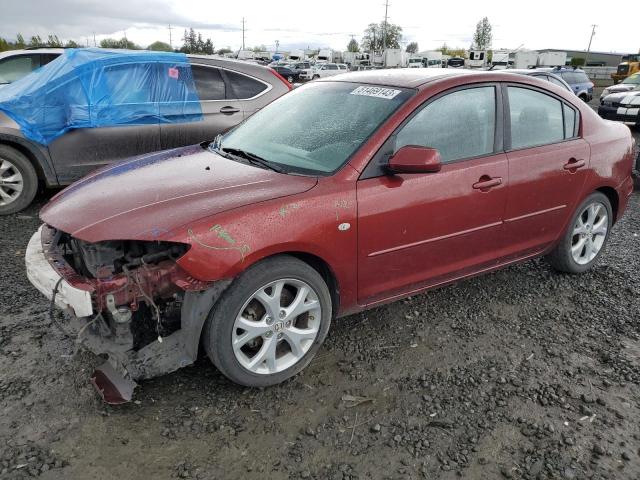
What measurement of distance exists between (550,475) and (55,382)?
2.53 meters

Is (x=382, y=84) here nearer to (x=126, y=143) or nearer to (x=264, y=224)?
(x=264, y=224)

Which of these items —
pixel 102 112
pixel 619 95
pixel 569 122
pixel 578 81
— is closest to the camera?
pixel 569 122

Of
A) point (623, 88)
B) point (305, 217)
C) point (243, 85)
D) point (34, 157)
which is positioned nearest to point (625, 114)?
point (623, 88)

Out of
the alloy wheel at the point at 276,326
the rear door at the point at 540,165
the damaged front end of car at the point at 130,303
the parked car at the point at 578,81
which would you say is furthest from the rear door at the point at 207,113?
the parked car at the point at 578,81

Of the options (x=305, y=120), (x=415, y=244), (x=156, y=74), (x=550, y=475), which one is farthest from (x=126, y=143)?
(x=550, y=475)

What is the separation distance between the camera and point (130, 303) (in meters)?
2.53

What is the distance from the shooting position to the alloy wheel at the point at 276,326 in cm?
270

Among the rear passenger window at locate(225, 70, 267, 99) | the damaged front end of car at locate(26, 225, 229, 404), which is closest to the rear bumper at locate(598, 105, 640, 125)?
the rear passenger window at locate(225, 70, 267, 99)

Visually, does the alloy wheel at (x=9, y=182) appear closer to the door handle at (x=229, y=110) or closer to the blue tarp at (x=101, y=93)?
the blue tarp at (x=101, y=93)

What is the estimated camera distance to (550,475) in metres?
2.32

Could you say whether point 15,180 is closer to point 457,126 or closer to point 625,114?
point 457,126

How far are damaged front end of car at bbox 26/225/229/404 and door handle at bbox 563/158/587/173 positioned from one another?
8.90ft

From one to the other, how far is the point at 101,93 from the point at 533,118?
176 inches

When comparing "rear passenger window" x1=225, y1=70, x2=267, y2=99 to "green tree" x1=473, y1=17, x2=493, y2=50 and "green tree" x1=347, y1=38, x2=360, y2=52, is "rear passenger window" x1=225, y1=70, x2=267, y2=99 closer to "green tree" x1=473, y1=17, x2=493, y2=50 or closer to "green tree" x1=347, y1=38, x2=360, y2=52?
"green tree" x1=473, y1=17, x2=493, y2=50
